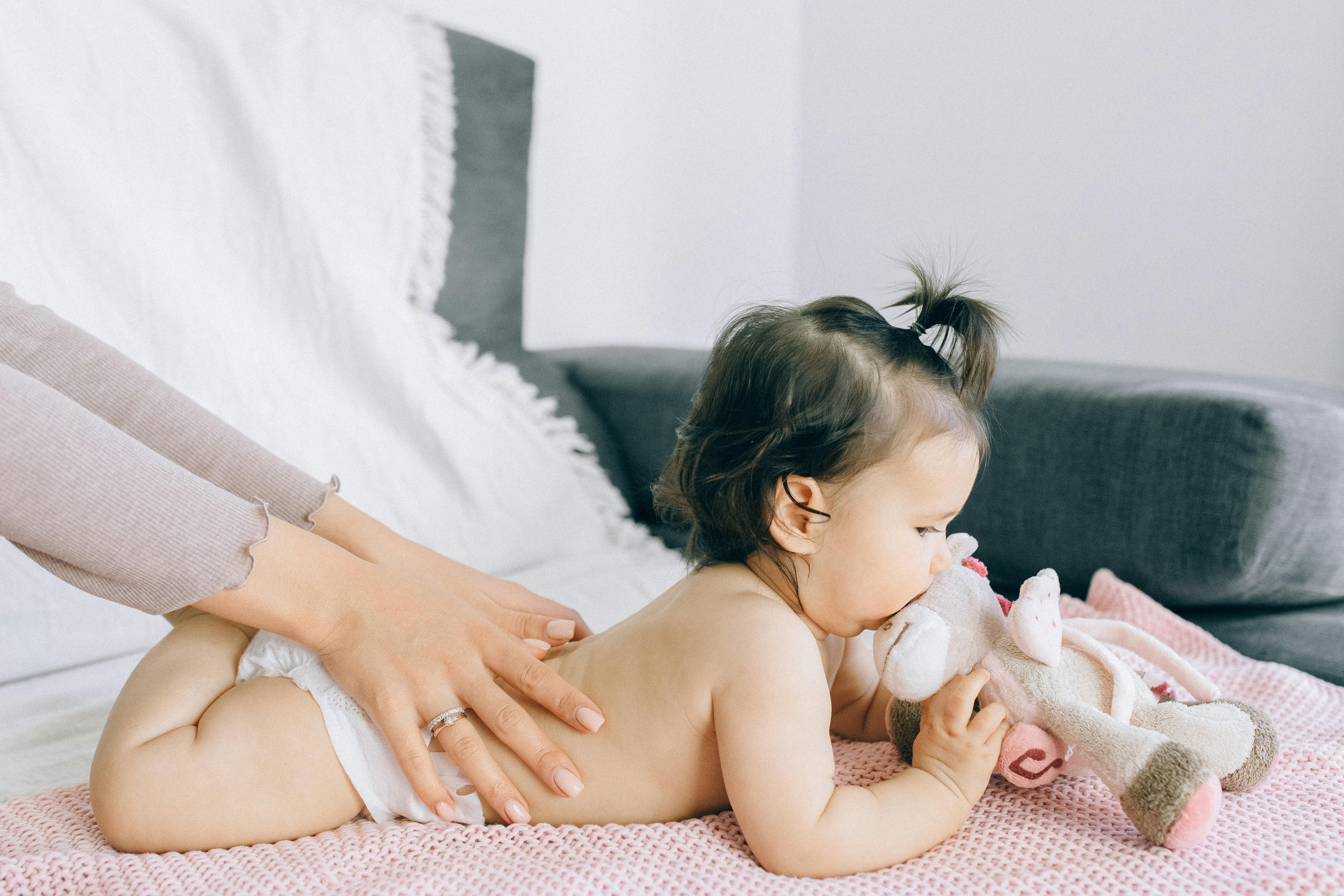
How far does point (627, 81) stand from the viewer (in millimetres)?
2029

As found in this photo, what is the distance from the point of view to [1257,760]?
68 cm

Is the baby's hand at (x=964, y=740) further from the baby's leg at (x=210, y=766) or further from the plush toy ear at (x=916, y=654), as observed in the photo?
the baby's leg at (x=210, y=766)

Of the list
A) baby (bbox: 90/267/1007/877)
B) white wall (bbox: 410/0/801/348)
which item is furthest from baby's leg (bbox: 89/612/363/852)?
white wall (bbox: 410/0/801/348)

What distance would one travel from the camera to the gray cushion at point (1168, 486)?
3.04 feet

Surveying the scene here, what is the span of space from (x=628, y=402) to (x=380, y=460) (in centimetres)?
37

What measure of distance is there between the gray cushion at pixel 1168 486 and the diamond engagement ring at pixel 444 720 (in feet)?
2.20

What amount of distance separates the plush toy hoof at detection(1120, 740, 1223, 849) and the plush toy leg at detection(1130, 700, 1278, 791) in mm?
63

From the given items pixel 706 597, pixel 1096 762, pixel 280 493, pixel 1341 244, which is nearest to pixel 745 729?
pixel 706 597

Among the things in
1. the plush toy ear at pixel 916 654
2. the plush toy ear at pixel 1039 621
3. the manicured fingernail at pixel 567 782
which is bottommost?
the manicured fingernail at pixel 567 782

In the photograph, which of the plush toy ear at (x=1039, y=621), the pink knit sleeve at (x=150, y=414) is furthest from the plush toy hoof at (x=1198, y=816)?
the pink knit sleeve at (x=150, y=414)

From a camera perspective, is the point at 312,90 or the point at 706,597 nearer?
the point at 706,597

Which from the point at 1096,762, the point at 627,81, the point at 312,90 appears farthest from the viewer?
the point at 627,81

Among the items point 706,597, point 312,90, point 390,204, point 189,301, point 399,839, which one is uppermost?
point 312,90

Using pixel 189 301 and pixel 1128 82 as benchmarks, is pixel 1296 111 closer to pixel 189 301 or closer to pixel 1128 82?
pixel 1128 82
